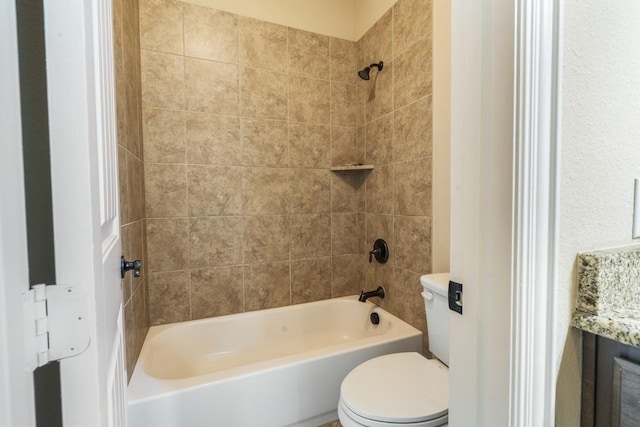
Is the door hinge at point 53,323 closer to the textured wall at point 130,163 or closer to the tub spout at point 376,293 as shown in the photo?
the textured wall at point 130,163

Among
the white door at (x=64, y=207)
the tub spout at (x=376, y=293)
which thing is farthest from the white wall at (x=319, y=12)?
the tub spout at (x=376, y=293)

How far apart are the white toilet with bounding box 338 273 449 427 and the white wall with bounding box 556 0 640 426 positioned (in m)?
0.52

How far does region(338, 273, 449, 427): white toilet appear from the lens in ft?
3.14

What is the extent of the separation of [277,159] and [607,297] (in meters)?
1.80

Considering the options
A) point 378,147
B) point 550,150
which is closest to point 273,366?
point 550,150

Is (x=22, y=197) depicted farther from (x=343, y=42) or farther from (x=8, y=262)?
(x=343, y=42)

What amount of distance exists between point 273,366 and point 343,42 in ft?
7.42

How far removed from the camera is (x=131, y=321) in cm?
128

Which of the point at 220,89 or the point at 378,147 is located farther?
the point at 378,147

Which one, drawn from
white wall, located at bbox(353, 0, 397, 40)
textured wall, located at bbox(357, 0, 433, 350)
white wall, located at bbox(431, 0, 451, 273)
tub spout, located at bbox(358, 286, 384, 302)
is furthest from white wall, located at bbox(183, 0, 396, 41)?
tub spout, located at bbox(358, 286, 384, 302)

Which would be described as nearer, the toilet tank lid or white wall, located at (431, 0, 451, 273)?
the toilet tank lid

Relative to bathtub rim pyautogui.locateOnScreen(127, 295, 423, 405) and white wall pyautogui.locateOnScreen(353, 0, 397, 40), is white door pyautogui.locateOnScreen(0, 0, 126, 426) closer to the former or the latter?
bathtub rim pyautogui.locateOnScreen(127, 295, 423, 405)

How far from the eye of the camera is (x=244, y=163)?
194 centimetres

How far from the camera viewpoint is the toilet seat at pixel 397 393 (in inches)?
37.6
